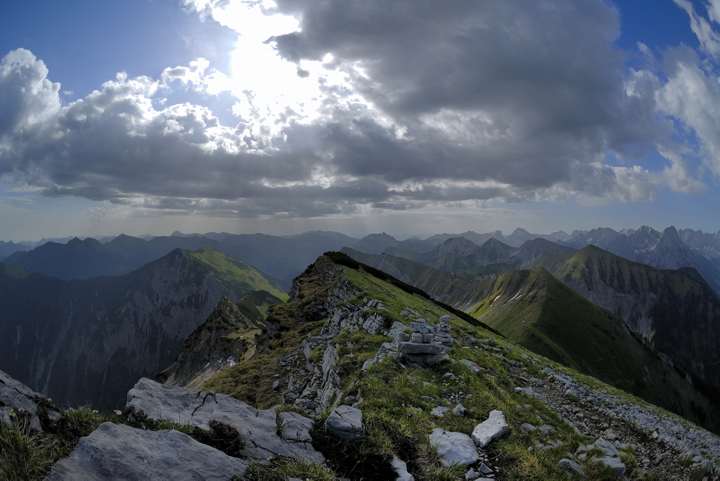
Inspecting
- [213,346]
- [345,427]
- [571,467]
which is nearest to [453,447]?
[345,427]

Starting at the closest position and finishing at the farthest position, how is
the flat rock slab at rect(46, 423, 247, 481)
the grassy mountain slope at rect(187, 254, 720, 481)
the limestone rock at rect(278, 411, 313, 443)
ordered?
the flat rock slab at rect(46, 423, 247, 481)
the limestone rock at rect(278, 411, 313, 443)
the grassy mountain slope at rect(187, 254, 720, 481)

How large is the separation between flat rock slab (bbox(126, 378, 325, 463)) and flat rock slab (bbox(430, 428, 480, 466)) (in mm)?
4006

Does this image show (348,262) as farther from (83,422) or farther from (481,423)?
(83,422)

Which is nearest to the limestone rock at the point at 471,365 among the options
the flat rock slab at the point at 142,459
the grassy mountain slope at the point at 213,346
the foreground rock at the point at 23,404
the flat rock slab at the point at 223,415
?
the flat rock slab at the point at 223,415

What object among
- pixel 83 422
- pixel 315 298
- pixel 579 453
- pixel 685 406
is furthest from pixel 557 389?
pixel 685 406

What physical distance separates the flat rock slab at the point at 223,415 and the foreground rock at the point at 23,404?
217cm

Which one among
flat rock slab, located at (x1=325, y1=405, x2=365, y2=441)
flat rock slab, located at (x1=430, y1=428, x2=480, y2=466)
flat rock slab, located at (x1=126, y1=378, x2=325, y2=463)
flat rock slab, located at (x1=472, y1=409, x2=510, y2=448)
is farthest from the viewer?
flat rock slab, located at (x1=472, y1=409, x2=510, y2=448)

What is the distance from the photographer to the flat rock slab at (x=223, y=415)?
30.5ft

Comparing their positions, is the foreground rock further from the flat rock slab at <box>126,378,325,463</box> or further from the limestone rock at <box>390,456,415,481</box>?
the limestone rock at <box>390,456,415,481</box>

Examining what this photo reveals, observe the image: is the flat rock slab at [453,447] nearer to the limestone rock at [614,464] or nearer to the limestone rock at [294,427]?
the limestone rock at [294,427]

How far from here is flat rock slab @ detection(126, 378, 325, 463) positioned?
30.5 ft

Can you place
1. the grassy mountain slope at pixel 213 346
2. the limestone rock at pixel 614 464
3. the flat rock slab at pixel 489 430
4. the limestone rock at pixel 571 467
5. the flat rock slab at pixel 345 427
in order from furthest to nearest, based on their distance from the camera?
the grassy mountain slope at pixel 213 346, the flat rock slab at pixel 489 430, the limestone rock at pixel 614 464, the limestone rock at pixel 571 467, the flat rock slab at pixel 345 427

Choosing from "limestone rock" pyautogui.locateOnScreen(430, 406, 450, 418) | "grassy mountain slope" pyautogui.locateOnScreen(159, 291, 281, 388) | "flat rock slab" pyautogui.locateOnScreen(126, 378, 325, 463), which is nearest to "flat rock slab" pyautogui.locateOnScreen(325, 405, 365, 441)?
"flat rock slab" pyautogui.locateOnScreen(126, 378, 325, 463)

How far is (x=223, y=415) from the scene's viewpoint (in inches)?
414
